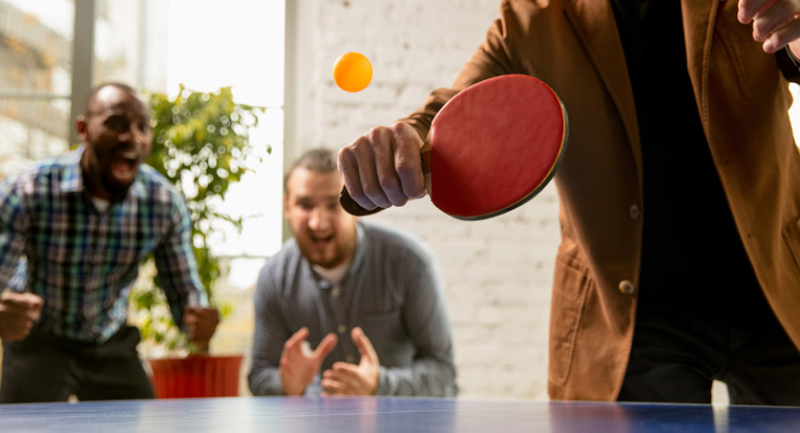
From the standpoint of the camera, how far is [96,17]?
12.2 ft

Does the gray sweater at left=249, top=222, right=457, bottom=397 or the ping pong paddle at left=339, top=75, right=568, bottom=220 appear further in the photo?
the gray sweater at left=249, top=222, right=457, bottom=397

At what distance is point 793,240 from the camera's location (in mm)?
1228

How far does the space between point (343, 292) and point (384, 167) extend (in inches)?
64.0

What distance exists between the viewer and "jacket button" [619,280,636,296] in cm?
128

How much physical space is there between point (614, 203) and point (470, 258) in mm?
2064

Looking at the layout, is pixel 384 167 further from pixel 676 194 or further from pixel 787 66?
pixel 787 66

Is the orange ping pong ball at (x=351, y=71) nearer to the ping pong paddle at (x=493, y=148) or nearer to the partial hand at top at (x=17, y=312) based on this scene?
the ping pong paddle at (x=493, y=148)

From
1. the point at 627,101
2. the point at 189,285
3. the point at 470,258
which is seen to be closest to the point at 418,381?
the point at 189,285

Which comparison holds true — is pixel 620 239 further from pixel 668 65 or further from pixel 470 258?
pixel 470 258

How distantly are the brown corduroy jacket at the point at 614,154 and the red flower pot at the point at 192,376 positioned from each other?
5.95ft

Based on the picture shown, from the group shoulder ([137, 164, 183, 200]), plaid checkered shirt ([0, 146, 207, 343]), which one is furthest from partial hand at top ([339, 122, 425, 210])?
shoulder ([137, 164, 183, 200])

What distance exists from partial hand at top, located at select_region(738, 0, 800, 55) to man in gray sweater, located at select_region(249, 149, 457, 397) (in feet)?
5.40

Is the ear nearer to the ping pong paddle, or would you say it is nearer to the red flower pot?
the red flower pot

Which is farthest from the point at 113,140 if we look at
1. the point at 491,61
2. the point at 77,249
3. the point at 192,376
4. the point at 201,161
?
the point at 491,61
